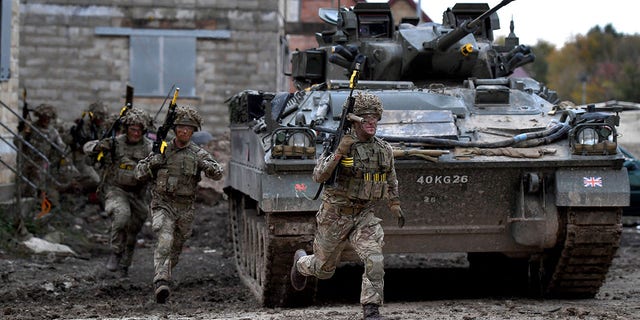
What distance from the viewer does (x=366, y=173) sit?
8.39m

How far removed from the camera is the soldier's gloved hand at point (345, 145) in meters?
8.35

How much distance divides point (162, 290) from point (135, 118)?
2.55 meters

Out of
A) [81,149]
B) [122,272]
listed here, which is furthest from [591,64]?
[122,272]

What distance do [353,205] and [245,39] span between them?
14.8 metres

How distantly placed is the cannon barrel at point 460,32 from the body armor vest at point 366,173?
297cm

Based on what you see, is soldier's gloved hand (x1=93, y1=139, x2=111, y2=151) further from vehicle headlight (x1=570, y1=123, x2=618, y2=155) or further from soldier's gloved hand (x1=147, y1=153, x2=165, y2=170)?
vehicle headlight (x1=570, y1=123, x2=618, y2=155)

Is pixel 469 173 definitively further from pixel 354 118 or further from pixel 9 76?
pixel 9 76

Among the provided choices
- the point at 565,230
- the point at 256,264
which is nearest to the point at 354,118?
the point at 565,230

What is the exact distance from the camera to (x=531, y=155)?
10023mm

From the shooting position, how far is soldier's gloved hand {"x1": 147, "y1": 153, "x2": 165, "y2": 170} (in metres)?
10.6

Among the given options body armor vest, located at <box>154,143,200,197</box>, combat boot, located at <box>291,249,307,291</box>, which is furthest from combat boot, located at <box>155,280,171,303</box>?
combat boot, located at <box>291,249,307,291</box>

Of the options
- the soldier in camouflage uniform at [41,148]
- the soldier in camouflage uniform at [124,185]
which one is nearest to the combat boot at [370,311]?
the soldier in camouflage uniform at [124,185]

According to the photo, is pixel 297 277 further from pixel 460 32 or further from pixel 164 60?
pixel 164 60

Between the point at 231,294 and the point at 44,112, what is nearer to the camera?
the point at 231,294
